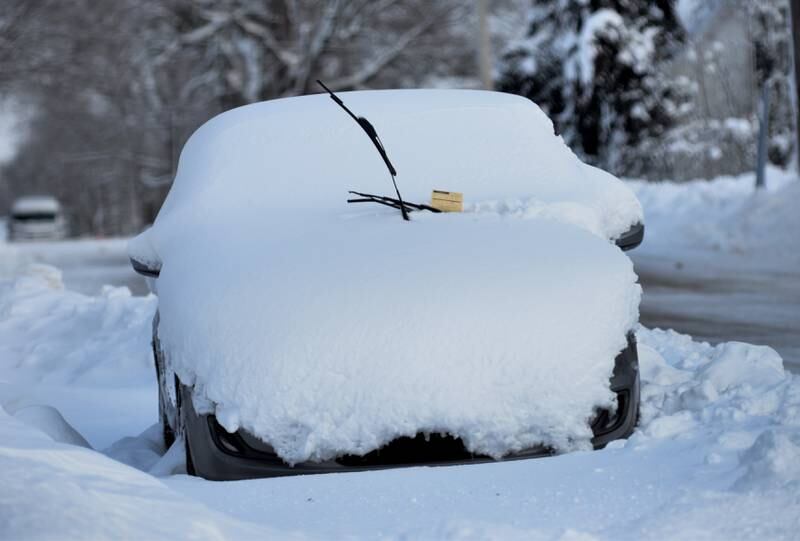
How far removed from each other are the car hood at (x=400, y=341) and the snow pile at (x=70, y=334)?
397cm

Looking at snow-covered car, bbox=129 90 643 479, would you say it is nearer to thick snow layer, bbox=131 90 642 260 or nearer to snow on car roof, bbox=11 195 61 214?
thick snow layer, bbox=131 90 642 260

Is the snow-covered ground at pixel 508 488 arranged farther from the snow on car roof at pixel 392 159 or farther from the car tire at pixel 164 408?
the snow on car roof at pixel 392 159

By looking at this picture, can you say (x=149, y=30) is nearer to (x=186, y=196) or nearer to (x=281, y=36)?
(x=281, y=36)

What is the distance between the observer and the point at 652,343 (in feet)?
22.4

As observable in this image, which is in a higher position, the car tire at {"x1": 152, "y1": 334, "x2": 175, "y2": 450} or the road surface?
the car tire at {"x1": 152, "y1": 334, "x2": 175, "y2": 450}

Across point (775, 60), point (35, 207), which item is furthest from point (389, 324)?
point (35, 207)

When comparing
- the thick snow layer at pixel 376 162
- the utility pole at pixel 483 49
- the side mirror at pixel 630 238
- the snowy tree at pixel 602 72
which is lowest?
the snowy tree at pixel 602 72

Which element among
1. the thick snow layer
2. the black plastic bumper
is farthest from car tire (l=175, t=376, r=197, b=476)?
the thick snow layer

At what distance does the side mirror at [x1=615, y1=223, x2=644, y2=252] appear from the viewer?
5164 millimetres

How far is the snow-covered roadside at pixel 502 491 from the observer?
132 inches

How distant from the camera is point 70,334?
9359 mm

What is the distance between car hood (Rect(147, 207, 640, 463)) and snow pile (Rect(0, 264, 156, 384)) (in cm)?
397

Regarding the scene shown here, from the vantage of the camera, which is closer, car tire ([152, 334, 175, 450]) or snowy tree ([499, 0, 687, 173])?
car tire ([152, 334, 175, 450])

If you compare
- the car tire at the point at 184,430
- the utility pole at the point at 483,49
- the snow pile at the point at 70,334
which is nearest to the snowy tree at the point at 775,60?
the utility pole at the point at 483,49
